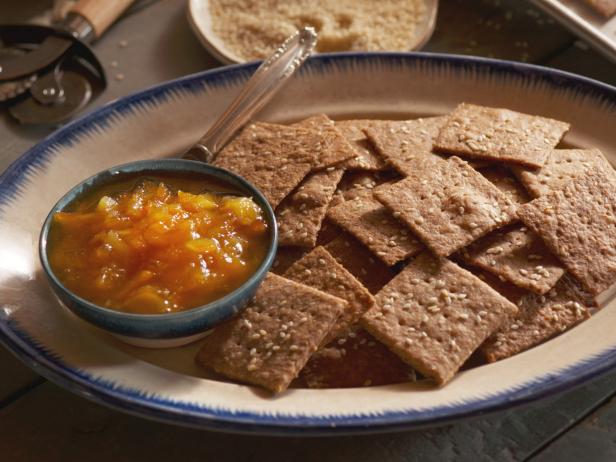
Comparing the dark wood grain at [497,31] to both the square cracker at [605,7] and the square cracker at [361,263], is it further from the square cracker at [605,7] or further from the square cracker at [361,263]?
the square cracker at [361,263]

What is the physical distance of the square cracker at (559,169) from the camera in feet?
7.59

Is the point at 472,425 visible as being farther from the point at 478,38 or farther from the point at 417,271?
the point at 478,38

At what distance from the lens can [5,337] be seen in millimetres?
1931

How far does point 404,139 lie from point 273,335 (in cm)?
89

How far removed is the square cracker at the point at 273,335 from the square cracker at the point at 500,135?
2.52 feet

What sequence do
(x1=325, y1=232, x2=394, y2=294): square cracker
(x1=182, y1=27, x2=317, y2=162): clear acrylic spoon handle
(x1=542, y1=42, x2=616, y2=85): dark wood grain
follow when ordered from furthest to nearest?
(x1=542, y1=42, x2=616, y2=85): dark wood grain < (x1=182, y1=27, x2=317, y2=162): clear acrylic spoon handle < (x1=325, y1=232, x2=394, y2=294): square cracker

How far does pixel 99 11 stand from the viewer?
3387mm

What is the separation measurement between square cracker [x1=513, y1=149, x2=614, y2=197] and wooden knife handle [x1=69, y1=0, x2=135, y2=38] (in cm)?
208

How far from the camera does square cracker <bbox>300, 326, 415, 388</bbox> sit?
1.97 meters

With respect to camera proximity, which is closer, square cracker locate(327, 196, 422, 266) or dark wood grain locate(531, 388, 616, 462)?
dark wood grain locate(531, 388, 616, 462)

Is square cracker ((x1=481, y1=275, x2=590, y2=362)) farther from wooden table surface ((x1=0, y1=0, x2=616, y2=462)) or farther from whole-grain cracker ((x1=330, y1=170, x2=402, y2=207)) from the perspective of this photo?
whole-grain cracker ((x1=330, y1=170, x2=402, y2=207))

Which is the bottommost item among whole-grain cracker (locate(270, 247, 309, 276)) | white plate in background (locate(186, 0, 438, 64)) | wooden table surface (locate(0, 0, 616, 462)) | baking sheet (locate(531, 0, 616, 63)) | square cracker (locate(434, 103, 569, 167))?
wooden table surface (locate(0, 0, 616, 462))

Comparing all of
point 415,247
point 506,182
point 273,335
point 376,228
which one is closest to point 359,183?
point 376,228

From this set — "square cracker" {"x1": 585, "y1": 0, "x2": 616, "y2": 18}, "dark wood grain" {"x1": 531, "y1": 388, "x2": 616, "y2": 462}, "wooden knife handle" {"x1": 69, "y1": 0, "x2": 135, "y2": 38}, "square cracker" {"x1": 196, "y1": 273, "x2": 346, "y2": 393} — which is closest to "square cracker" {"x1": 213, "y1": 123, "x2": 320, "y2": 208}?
"square cracker" {"x1": 196, "y1": 273, "x2": 346, "y2": 393}
